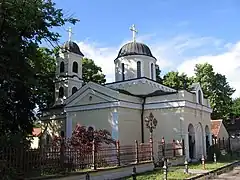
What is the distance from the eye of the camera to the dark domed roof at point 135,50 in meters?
31.0

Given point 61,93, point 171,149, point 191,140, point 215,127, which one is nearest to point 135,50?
point 61,93

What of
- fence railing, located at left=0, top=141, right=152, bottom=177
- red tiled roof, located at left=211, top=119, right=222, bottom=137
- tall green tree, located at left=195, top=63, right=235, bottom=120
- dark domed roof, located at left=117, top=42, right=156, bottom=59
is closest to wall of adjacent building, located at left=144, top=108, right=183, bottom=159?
dark domed roof, located at left=117, top=42, right=156, bottom=59

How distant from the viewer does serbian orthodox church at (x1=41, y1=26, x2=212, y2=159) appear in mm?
24719

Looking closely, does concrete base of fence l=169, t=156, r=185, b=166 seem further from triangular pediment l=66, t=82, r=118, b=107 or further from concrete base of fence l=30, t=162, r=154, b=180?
triangular pediment l=66, t=82, r=118, b=107

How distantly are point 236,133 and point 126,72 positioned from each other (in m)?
29.6

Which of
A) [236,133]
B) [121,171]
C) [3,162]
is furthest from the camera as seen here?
[236,133]

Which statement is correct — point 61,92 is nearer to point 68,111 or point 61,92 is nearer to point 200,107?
point 68,111

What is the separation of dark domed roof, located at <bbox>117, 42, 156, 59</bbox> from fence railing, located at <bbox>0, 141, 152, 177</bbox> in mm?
14701

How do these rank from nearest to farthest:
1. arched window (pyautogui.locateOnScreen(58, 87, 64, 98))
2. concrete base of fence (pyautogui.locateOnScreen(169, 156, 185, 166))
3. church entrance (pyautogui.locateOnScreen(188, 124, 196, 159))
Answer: concrete base of fence (pyautogui.locateOnScreen(169, 156, 185, 166)) < church entrance (pyautogui.locateOnScreen(188, 124, 196, 159)) < arched window (pyautogui.locateOnScreen(58, 87, 64, 98))

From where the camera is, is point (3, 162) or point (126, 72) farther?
point (126, 72)

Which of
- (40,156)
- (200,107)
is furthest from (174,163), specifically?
(40,156)

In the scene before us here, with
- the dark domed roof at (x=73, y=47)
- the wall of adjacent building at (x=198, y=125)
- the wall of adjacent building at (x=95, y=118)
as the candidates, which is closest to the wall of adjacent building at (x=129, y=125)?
the wall of adjacent building at (x=95, y=118)

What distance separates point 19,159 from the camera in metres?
11.3

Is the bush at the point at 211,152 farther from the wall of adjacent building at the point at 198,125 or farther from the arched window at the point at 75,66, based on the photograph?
the arched window at the point at 75,66
